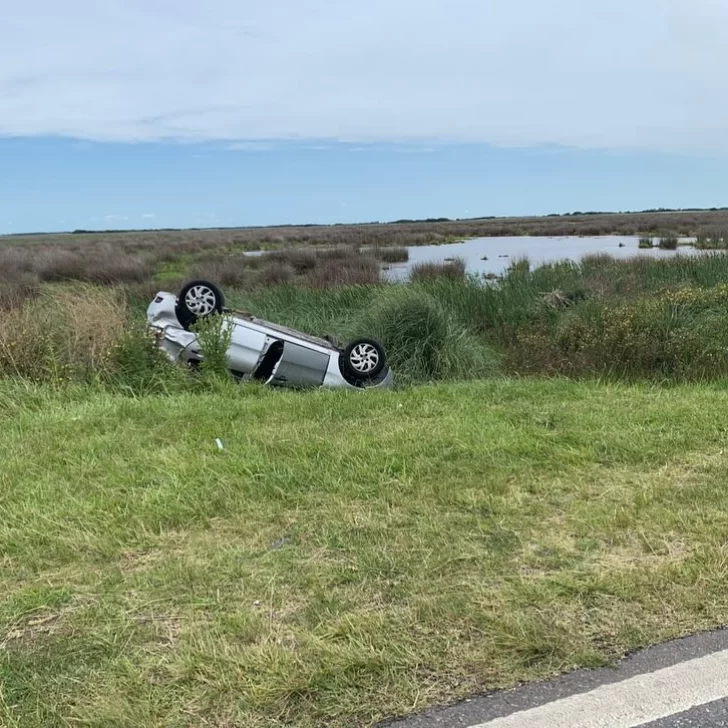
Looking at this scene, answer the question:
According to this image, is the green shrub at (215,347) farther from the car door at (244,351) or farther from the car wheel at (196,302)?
the car wheel at (196,302)

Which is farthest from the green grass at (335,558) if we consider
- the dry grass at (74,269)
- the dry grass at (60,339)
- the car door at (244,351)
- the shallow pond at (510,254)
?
the dry grass at (74,269)

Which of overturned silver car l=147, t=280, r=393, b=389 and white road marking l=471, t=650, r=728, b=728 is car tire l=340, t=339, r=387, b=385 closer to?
overturned silver car l=147, t=280, r=393, b=389

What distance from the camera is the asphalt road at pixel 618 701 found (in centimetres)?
231

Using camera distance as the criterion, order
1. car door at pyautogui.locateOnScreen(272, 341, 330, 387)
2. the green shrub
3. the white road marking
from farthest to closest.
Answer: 1. car door at pyautogui.locateOnScreen(272, 341, 330, 387)
2. the green shrub
3. the white road marking

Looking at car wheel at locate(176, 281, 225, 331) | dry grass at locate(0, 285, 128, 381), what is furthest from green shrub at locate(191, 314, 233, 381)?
dry grass at locate(0, 285, 128, 381)

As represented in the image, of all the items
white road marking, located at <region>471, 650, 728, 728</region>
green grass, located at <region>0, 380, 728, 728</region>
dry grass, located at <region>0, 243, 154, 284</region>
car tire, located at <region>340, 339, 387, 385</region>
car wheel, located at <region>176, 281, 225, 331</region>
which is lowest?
white road marking, located at <region>471, 650, 728, 728</region>

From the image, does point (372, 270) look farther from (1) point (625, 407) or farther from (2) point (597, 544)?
(2) point (597, 544)

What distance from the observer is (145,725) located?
7.50 feet

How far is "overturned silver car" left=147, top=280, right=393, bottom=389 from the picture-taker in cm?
790

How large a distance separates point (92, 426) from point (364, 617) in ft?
11.7

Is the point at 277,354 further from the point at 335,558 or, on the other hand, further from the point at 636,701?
the point at 636,701

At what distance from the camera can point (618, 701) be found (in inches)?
94.8

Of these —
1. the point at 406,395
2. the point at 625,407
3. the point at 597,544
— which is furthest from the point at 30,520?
the point at 625,407

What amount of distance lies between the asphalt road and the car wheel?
6.68 m
